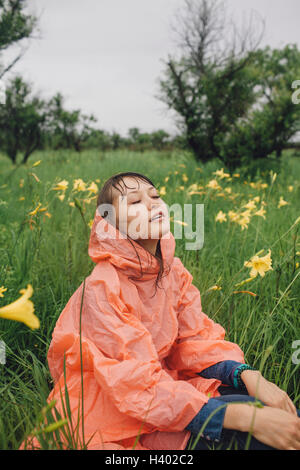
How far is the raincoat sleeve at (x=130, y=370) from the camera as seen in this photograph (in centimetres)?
103

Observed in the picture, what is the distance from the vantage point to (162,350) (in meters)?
1.35

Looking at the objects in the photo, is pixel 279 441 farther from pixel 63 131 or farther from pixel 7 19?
pixel 63 131

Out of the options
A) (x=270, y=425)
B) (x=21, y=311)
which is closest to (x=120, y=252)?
(x=21, y=311)

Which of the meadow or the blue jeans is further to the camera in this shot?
the meadow

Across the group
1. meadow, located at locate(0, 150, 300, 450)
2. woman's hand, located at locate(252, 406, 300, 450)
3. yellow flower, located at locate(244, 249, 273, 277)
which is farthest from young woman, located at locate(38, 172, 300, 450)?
yellow flower, located at locate(244, 249, 273, 277)

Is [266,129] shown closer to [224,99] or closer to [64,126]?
[224,99]

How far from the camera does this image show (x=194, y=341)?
1406 mm

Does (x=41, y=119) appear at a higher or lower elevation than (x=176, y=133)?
higher

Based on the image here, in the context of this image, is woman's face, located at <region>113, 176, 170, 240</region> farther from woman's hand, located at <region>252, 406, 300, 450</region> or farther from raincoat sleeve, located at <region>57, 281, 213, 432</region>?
woman's hand, located at <region>252, 406, 300, 450</region>

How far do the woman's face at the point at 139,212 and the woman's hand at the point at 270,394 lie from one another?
59 centimetres

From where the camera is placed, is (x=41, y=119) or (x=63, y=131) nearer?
(x=41, y=119)

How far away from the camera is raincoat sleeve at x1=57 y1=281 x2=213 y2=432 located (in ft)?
3.37

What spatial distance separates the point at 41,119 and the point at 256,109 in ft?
19.3
